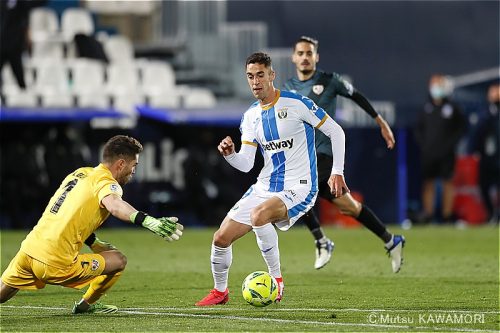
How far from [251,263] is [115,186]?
5.59 meters

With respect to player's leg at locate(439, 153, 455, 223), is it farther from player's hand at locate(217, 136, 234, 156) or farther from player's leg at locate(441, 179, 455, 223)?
player's hand at locate(217, 136, 234, 156)

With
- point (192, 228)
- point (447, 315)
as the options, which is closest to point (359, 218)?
point (447, 315)

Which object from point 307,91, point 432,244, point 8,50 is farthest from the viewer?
point 8,50

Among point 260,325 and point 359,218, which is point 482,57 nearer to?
point 359,218

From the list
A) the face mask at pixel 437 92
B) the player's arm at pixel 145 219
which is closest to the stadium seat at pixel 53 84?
the face mask at pixel 437 92

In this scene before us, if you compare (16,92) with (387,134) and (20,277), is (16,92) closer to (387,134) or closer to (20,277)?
(387,134)

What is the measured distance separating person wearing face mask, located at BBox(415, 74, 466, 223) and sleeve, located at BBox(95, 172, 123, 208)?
14.0 metres

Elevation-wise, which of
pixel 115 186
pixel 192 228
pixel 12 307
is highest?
pixel 115 186

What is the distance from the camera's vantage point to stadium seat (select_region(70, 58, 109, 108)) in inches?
842

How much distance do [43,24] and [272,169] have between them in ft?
53.9

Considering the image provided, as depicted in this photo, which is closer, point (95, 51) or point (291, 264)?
point (291, 264)

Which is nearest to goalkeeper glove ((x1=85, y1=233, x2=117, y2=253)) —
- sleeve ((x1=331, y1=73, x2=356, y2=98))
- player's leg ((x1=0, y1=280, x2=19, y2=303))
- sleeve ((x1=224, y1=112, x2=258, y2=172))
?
player's leg ((x1=0, y1=280, x2=19, y2=303))

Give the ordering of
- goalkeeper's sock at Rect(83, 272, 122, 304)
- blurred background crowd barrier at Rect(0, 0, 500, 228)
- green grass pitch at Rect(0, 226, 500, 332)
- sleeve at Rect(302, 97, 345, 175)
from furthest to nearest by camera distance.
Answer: blurred background crowd barrier at Rect(0, 0, 500, 228)
sleeve at Rect(302, 97, 345, 175)
goalkeeper's sock at Rect(83, 272, 122, 304)
green grass pitch at Rect(0, 226, 500, 332)

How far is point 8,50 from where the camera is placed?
2050cm
